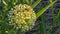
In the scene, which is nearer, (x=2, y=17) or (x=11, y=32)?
(x=11, y=32)

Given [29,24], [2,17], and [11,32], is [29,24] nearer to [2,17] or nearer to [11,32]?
[11,32]

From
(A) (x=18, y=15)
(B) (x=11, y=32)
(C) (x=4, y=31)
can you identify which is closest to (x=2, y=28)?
(C) (x=4, y=31)

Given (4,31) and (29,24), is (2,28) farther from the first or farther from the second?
(29,24)

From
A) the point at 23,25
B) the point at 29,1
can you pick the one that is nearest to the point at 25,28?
the point at 23,25

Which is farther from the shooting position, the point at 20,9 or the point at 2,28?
the point at 2,28

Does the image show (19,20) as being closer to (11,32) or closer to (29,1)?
(11,32)

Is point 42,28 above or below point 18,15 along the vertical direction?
below

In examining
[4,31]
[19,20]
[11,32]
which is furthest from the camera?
[4,31]

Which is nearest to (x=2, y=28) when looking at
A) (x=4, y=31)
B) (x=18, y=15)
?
(x=4, y=31)

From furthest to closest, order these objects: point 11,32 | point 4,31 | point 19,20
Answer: point 4,31, point 11,32, point 19,20

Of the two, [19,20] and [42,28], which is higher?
[19,20]
